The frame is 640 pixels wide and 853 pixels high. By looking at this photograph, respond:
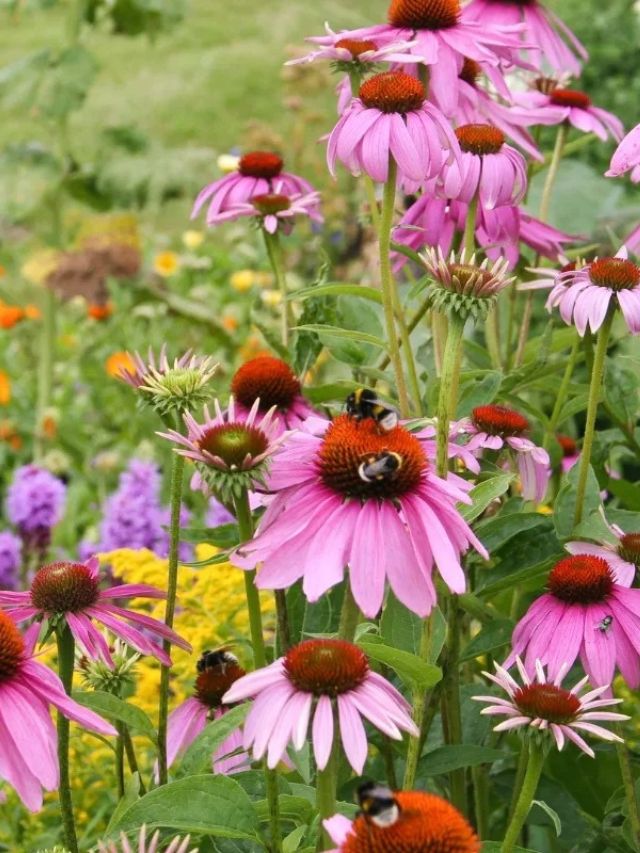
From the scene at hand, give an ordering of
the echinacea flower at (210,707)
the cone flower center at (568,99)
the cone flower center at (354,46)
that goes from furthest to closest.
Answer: the cone flower center at (568,99) < the cone flower center at (354,46) < the echinacea flower at (210,707)

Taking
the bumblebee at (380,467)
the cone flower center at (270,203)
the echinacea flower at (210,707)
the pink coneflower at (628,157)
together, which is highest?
the pink coneflower at (628,157)

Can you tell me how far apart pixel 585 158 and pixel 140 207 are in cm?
155

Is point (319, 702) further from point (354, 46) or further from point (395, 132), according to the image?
point (354, 46)

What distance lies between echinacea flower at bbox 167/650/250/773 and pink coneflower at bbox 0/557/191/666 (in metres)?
0.14

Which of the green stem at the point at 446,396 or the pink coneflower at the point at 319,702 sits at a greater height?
the green stem at the point at 446,396

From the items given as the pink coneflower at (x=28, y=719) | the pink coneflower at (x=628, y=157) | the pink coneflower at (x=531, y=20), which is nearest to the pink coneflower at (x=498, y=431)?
the pink coneflower at (x=628, y=157)

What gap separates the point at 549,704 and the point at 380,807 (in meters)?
0.21

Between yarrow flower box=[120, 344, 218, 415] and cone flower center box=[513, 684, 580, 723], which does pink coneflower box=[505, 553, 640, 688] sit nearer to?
cone flower center box=[513, 684, 580, 723]

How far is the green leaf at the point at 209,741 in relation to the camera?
886mm

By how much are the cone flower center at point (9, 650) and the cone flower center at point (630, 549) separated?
1.65 feet

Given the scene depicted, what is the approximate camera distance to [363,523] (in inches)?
31.0

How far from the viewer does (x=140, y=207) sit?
3264mm

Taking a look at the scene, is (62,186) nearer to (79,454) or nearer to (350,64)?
(79,454)

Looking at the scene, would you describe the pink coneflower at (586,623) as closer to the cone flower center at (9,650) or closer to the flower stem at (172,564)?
the flower stem at (172,564)
